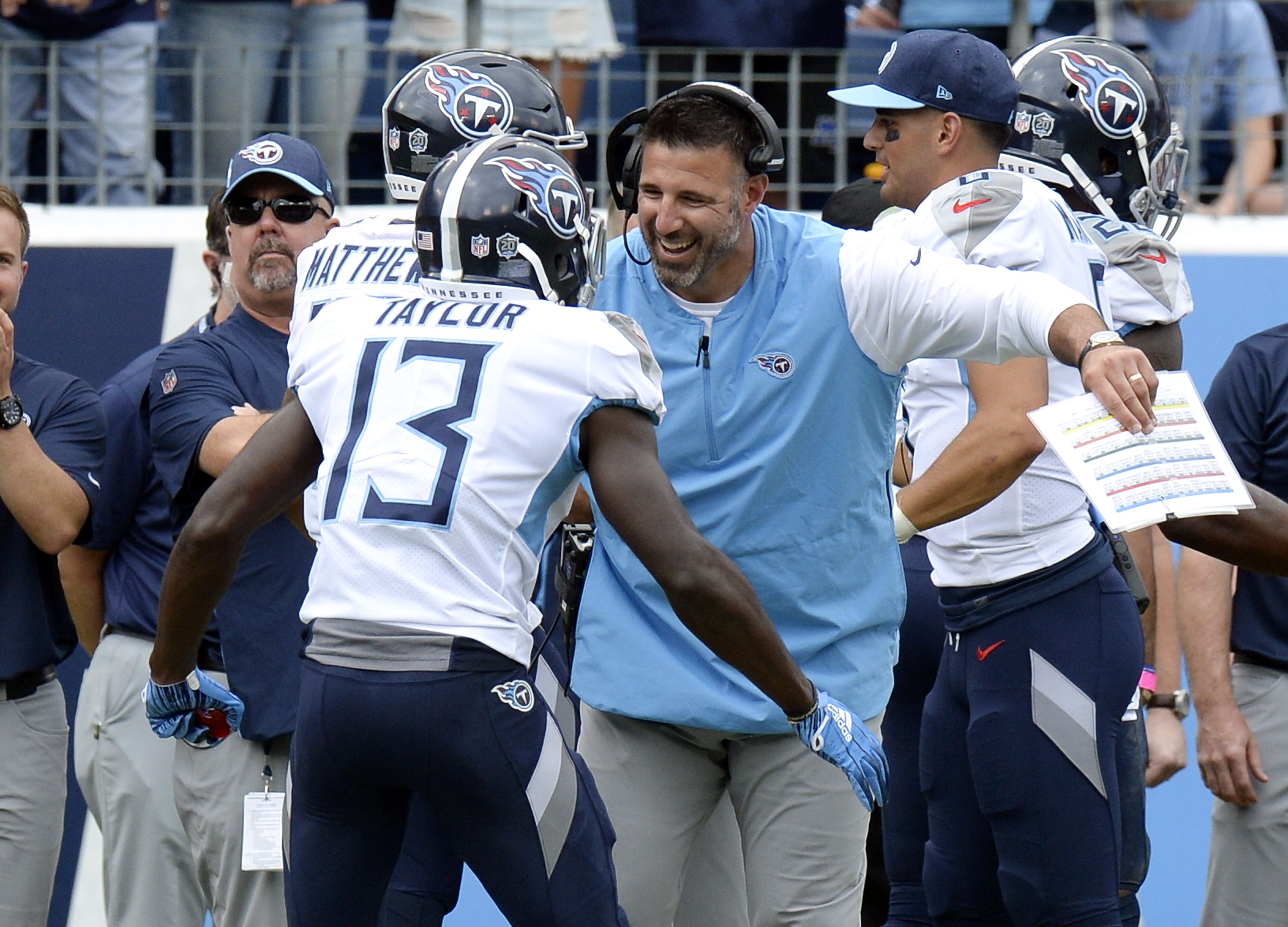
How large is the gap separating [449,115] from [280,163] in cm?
72

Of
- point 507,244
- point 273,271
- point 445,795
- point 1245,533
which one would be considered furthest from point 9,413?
point 1245,533

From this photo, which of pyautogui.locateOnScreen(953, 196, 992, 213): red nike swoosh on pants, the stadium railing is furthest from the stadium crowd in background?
the stadium railing

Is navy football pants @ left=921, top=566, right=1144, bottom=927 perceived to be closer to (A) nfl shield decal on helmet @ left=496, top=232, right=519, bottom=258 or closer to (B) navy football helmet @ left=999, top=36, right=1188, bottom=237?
(B) navy football helmet @ left=999, top=36, right=1188, bottom=237

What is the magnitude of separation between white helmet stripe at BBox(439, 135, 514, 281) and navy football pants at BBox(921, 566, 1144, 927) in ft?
4.43

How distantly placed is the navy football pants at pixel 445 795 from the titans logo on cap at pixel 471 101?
1.45 m

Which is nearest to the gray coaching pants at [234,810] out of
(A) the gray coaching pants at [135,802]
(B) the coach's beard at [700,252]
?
(A) the gray coaching pants at [135,802]

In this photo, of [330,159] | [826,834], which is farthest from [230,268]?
[826,834]

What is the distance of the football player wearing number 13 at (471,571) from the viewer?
8.69 ft

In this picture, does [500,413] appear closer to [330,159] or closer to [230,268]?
[230,268]

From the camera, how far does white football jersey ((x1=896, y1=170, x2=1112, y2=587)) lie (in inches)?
133

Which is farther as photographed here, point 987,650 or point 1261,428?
point 1261,428

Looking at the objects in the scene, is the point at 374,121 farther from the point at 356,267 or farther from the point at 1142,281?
the point at 1142,281

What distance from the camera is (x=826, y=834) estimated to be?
3.23 m

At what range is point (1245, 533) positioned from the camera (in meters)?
3.17
